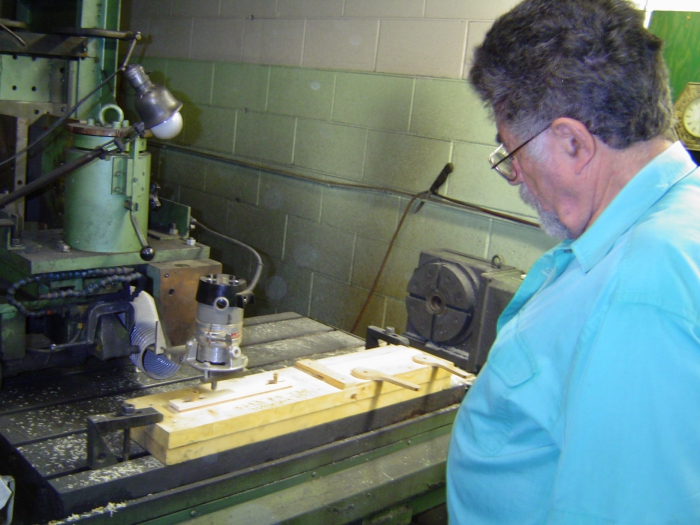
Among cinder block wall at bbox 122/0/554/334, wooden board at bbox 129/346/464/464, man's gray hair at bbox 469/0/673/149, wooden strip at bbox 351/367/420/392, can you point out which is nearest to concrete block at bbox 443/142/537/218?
cinder block wall at bbox 122/0/554/334

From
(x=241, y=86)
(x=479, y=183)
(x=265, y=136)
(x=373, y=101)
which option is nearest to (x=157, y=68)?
(x=241, y=86)

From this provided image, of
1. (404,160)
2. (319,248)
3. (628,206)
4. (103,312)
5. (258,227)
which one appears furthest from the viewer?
(258,227)

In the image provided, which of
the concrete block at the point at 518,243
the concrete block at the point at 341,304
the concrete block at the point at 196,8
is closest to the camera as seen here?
Result: the concrete block at the point at 518,243

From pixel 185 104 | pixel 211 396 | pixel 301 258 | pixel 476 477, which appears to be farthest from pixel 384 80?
pixel 476 477

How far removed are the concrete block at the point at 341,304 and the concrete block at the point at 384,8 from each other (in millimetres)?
1111

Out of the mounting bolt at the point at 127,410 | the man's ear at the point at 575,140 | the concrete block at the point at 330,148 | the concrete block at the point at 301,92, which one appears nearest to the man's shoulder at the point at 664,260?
the man's ear at the point at 575,140

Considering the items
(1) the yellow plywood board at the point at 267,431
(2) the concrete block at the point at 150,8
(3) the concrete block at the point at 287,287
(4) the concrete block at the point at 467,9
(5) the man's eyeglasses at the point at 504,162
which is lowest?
(3) the concrete block at the point at 287,287

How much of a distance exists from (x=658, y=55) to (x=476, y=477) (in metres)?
0.57

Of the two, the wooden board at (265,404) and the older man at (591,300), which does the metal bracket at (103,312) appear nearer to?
the wooden board at (265,404)

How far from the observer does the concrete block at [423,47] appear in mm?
2385

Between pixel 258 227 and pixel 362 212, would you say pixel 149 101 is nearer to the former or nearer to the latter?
pixel 362 212

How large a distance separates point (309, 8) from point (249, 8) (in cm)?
43

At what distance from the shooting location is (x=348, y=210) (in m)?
2.83

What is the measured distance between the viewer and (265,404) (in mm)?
1083
